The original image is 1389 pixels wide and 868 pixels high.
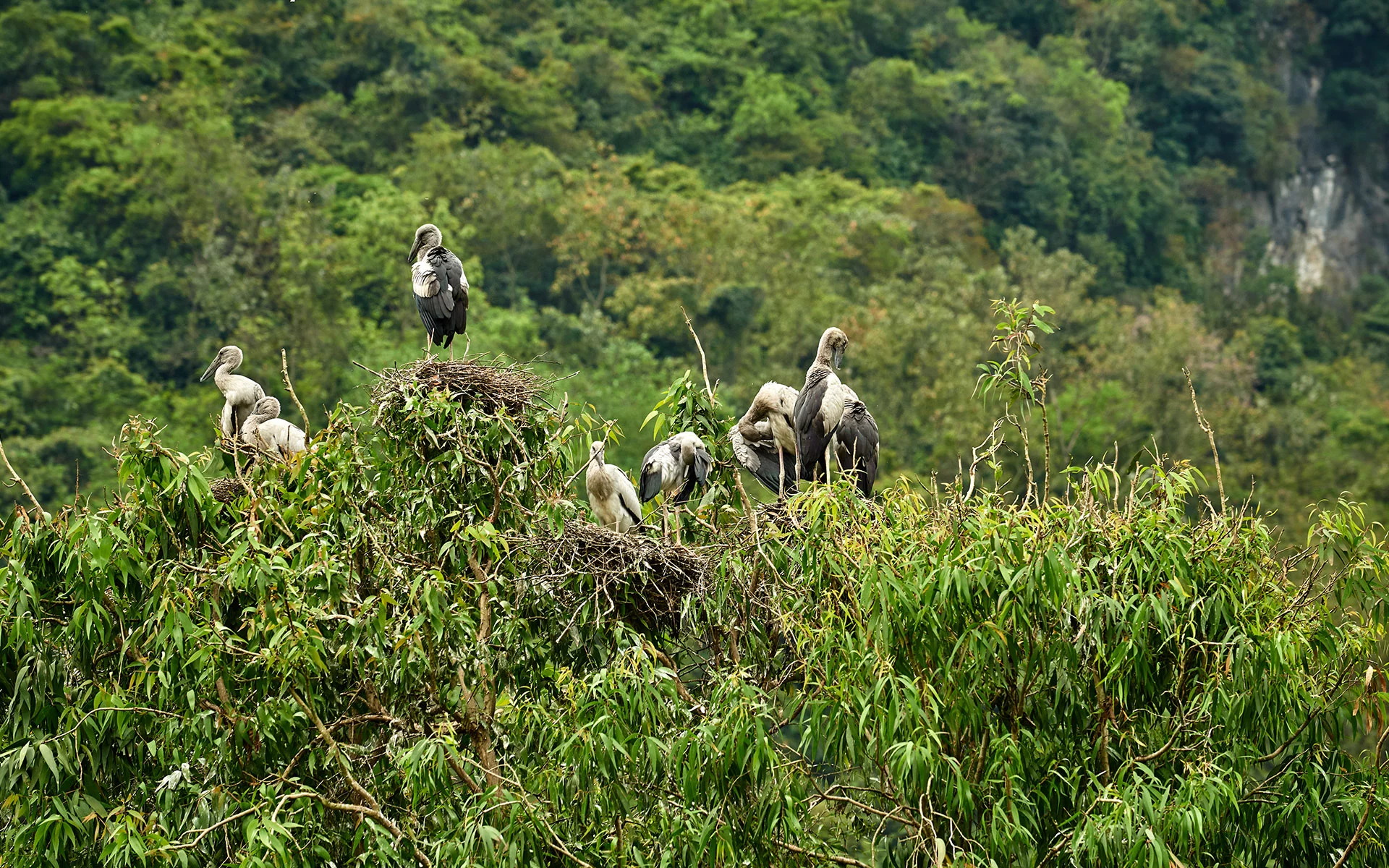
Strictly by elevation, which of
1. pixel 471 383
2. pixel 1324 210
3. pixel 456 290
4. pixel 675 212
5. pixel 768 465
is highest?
pixel 471 383

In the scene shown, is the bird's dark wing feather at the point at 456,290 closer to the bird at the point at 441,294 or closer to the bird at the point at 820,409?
the bird at the point at 441,294

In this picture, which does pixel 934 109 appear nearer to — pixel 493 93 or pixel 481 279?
pixel 493 93

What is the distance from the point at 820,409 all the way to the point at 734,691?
281 cm

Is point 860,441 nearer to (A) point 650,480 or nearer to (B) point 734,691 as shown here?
(A) point 650,480

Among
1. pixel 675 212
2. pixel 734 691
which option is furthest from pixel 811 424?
pixel 675 212

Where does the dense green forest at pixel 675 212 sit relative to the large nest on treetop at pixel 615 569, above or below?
below

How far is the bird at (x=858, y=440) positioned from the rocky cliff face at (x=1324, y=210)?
46466mm

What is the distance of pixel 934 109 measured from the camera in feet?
161

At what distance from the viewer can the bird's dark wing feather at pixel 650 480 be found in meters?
9.54

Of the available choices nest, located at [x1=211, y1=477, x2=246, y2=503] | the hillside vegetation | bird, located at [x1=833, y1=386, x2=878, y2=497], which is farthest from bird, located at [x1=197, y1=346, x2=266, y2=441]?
bird, located at [x1=833, y1=386, x2=878, y2=497]

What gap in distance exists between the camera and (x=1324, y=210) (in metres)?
55.0

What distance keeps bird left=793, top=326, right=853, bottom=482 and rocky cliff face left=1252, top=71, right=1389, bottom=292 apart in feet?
152

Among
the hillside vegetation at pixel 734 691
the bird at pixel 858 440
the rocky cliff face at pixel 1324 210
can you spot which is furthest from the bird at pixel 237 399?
the rocky cliff face at pixel 1324 210

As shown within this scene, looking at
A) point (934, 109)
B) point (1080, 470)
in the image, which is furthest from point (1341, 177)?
point (1080, 470)
